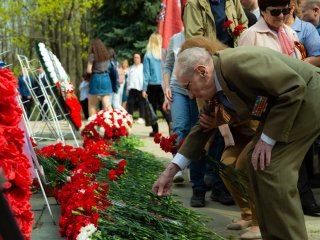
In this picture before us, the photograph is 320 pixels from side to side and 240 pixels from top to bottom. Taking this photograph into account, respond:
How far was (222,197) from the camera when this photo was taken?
639cm

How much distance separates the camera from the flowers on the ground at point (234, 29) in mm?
6209

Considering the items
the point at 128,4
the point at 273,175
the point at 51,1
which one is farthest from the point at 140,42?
the point at 273,175

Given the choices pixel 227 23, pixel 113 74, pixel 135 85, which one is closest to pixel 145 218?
pixel 227 23

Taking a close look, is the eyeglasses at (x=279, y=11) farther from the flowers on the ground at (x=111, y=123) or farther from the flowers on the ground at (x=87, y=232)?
the flowers on the ground at (x=111, y=123)

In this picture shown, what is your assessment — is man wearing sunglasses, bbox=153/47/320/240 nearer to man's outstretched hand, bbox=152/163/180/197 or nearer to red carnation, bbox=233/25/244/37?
man's outstretched hand, bbox=152/163/180/197

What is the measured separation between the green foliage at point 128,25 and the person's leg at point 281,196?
22420 millimetres

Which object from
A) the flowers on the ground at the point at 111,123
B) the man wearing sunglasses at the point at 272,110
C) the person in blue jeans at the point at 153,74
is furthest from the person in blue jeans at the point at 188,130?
the person in blue jeans at the point at 153,74

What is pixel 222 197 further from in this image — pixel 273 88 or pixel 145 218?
pixel 273 88

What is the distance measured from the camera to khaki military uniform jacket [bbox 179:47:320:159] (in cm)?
372

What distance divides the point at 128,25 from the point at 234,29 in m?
21.6

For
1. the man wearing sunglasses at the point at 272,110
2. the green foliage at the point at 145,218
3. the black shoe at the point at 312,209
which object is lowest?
the black shoe at the point at 312,209

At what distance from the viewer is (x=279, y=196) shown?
12.5ft

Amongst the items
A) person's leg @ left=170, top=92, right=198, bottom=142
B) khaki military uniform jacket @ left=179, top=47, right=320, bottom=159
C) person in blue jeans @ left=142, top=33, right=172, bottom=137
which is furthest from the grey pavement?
person in blue jeans @ left=142, top=33, right=172, bottom=137

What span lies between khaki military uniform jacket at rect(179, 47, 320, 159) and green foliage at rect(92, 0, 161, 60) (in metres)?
22.3
